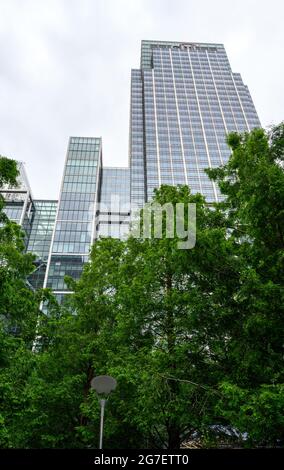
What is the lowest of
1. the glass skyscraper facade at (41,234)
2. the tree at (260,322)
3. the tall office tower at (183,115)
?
the tree at (260,322)

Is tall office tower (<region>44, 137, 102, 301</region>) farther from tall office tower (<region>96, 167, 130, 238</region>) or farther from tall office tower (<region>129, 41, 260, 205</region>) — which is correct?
tall office tower (<region>129, 41, 260, 205</region>)

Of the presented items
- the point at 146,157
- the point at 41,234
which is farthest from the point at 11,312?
the point at 146,157

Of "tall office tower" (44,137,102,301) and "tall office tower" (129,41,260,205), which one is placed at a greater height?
"tall office tower" (129,41,260,205)

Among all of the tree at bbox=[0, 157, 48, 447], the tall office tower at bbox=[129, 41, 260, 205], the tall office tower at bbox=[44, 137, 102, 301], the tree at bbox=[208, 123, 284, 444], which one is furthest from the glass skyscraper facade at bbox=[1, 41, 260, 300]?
the tree at bbox=[208, 123, 284, 444]

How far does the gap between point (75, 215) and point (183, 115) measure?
70.4m

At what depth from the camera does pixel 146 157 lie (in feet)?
351

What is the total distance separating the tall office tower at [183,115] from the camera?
100438mm

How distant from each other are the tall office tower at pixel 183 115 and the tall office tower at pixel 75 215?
1597 centimetres

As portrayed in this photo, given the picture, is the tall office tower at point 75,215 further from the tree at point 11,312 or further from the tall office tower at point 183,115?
the tree at point 11,312

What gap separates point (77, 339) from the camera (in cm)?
1180

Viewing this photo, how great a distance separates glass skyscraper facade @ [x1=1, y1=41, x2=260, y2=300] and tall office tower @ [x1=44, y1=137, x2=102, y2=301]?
0.61ft

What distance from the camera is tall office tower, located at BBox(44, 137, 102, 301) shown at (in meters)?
61.4

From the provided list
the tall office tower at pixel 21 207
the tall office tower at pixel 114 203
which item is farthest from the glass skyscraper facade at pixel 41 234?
the tall office tower at pixel 114 203

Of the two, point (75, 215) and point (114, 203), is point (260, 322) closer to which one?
point (75, 215)
